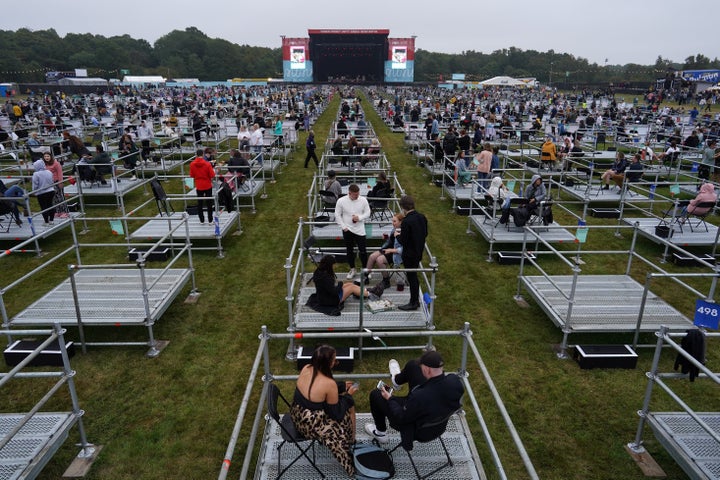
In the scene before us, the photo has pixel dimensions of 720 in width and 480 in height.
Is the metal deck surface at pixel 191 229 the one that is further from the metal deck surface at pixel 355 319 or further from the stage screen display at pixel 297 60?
the stage screen display at pixel 297 60

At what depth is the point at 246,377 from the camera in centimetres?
759

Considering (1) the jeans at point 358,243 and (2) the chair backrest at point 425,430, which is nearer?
(2) the chair backrest at point 425,430

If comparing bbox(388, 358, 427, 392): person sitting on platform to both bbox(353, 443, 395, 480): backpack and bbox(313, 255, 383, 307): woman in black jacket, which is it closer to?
bbox(353, 443, 395, 480): backpack

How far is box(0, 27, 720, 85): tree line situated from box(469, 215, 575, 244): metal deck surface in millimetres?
103401

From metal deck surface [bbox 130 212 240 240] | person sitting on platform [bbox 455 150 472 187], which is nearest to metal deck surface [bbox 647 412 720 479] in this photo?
metal deck surface [bbox 130 212 240 240]

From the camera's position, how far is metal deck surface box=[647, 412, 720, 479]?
16.4 ft

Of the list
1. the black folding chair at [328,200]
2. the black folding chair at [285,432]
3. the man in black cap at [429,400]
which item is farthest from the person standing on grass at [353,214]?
the man in black cap at [429,400]

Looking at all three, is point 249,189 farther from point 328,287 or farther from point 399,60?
point 399,60

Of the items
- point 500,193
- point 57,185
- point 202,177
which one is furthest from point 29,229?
point 500,193

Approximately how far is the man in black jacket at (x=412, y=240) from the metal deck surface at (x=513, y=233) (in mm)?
4431

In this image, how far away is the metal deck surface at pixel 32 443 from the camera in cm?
489

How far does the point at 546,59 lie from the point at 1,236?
508ft

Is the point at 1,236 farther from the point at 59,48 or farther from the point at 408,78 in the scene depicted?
the point at 59,48

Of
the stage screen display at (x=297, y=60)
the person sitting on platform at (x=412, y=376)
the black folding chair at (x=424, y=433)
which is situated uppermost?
the stage screen display at (x=297, y=60)
